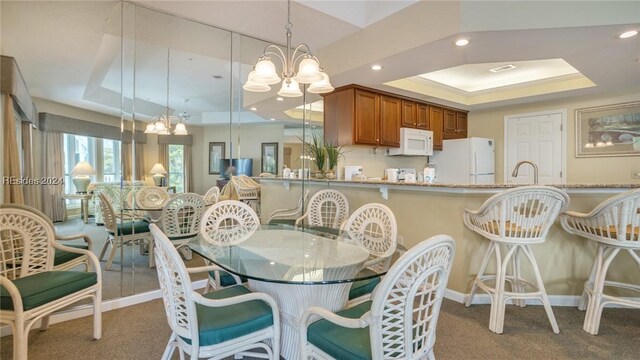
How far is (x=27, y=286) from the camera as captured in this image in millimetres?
1828

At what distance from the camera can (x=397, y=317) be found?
1.16 meters

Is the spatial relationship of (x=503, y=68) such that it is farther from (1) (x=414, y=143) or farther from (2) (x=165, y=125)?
(2) (x=165, y=125)

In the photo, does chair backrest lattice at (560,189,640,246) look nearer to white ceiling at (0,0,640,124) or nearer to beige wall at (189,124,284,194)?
white ceiling at (0,0,640,124)

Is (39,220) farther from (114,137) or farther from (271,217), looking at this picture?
(271,217)

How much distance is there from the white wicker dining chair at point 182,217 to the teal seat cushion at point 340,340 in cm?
209

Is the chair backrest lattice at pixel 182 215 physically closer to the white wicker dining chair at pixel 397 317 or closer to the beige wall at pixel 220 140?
the beige wall at pixel 220 140

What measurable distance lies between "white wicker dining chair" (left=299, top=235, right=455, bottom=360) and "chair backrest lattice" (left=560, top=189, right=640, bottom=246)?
1.63 m

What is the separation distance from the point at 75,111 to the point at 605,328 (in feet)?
14.9

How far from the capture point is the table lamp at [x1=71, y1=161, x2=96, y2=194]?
2.62 metres

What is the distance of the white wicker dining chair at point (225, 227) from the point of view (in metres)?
2.16

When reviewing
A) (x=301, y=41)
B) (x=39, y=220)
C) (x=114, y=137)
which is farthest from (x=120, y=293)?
(x=301, y=41)

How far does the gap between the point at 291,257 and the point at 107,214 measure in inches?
82.2

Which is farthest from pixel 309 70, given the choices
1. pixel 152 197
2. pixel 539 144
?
pixel 539 144

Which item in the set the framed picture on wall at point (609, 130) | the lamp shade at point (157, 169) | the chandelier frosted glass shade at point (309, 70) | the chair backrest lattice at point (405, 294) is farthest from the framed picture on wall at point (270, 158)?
the framed picture on wall at point (609, 130)
